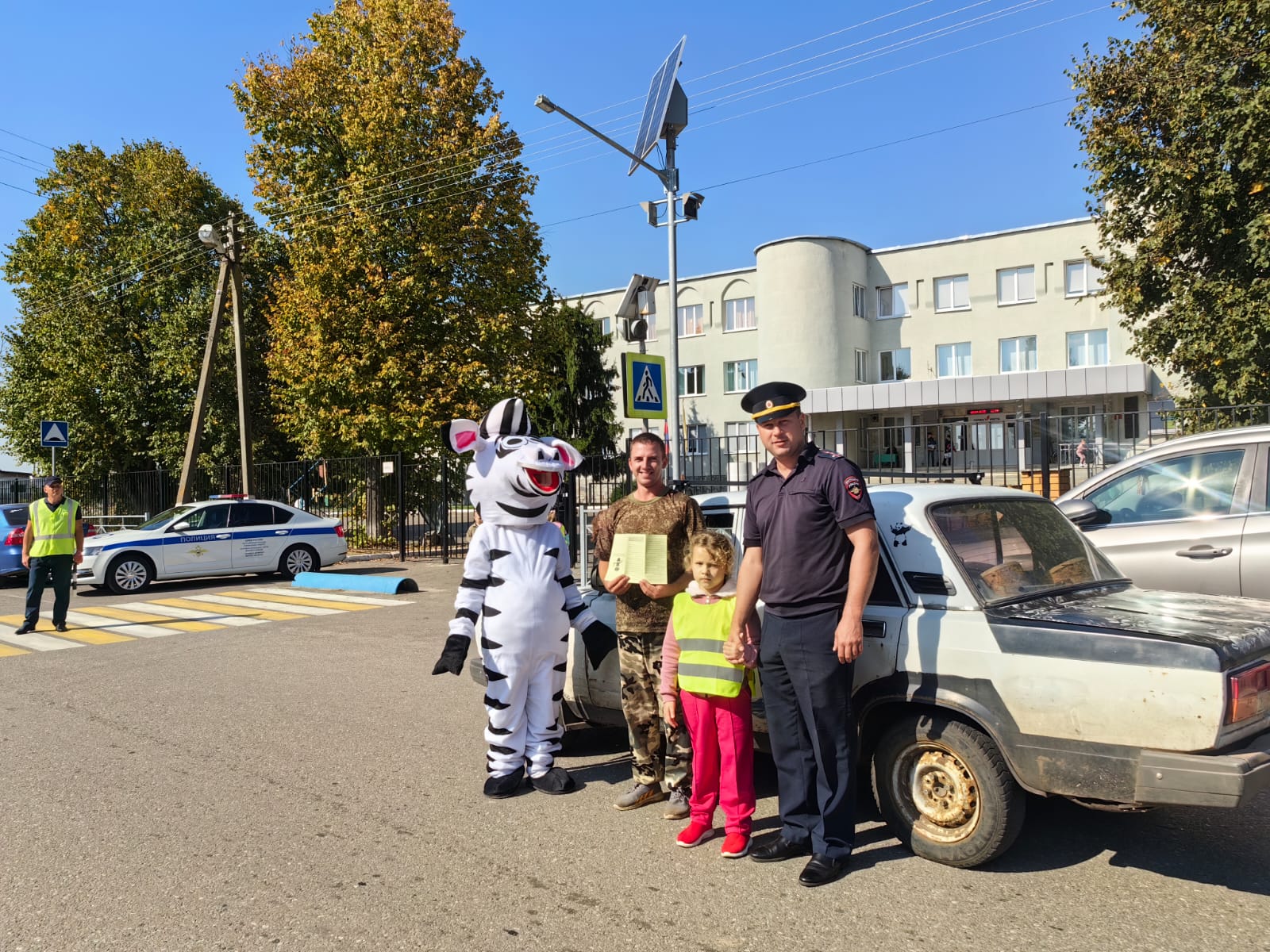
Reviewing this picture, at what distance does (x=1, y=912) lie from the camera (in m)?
3.69

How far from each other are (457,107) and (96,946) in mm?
22966

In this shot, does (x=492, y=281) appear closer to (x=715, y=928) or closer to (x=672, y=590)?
(x=672, y=590)

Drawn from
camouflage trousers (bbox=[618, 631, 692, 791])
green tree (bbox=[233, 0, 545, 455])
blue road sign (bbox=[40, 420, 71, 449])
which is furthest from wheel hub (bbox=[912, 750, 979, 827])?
blue road sign (bbox=[40, 420, 71, 449])

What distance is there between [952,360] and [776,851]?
39166mm

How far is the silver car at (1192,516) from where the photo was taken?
582 centimetres

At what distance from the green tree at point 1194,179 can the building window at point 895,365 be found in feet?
85.6

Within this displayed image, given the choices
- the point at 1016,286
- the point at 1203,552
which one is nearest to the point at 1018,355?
the point at 1016,286

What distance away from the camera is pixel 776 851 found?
404 cm

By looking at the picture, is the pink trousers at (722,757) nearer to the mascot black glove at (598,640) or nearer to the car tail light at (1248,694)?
the mascot black glove at (598,640)

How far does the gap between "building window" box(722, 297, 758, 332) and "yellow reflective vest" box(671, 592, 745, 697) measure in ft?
131

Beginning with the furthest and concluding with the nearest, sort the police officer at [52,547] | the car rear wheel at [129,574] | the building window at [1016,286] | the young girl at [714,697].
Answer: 1. the building window at [1016,286]
2. the car rear wheel at [129,574]
3. the police officer at [52,547]
4. the young girl at [714,697]

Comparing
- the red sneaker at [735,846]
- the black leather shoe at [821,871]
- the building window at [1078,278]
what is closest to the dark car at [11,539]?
the red sneaker at [735,846]

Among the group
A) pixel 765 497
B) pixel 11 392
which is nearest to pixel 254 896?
pixel 765 497

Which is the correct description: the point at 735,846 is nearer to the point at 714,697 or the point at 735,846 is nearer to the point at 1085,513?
the point at 714,697
